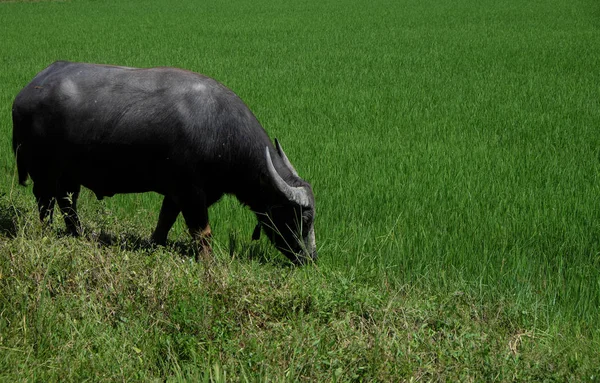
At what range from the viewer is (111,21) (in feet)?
61.9

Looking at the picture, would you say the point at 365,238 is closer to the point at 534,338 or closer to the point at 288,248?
the point at 288,248

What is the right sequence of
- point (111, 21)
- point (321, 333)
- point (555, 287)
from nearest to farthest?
point (321, 333), point (555, 287), point (111, 21)

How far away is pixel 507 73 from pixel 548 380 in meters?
8.11

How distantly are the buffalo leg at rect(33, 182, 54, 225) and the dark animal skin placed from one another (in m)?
0.20

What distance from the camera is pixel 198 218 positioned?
12.7 ft

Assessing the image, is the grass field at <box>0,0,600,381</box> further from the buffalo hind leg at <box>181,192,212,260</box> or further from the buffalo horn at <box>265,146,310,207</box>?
the buffalo horn at <box>265,146,310,207</box>

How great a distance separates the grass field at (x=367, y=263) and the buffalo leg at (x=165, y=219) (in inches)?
5.1

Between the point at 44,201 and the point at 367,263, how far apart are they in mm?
1970

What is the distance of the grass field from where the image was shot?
9.02 ft

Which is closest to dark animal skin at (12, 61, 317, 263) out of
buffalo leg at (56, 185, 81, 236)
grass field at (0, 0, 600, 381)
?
buffalo leg at (56, 185, 81, 236)

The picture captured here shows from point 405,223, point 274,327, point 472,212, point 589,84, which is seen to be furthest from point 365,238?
point 589,84

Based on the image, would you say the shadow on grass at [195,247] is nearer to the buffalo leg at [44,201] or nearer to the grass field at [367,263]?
the grass field at [367,263]

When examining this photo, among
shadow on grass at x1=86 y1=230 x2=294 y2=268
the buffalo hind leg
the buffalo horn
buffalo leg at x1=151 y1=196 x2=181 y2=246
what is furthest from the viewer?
buffalo leg at x1=151 y1=196 x2=181 y2=246

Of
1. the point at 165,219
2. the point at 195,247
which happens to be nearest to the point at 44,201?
the point at 165,219
